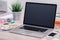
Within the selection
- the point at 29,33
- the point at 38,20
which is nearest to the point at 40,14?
the point at 38,20

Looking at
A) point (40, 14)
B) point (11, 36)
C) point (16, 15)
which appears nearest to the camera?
point (11, 36)

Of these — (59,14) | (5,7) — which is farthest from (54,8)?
(5,7)

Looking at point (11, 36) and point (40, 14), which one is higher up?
point (40, 14)

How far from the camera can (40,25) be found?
1516 millimetres

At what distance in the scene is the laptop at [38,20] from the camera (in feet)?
4.64

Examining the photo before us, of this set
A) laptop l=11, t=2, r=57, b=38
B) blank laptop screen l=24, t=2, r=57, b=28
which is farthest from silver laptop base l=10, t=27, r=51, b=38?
blank laptop screen l=24, t=2, r=57, b=28

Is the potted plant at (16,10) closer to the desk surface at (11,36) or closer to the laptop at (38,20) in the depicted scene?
the laptop at (38,20)

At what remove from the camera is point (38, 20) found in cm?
153

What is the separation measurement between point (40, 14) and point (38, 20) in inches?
2.6

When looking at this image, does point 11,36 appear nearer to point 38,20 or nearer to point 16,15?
point 38,20

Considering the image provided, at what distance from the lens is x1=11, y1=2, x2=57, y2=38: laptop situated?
55.7 inches

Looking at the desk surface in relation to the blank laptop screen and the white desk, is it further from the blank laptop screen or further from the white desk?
the blank laptop screen

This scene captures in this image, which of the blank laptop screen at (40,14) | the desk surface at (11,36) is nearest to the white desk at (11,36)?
the desk surface at (11,36)

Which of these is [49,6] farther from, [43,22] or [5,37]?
[5,37]
